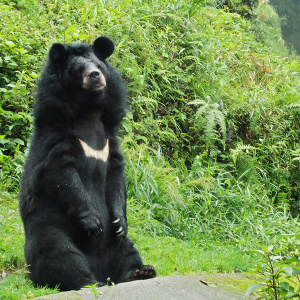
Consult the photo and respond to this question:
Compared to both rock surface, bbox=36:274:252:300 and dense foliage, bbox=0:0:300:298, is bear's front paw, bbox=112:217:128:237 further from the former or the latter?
dense foliage, bbox=0:0:300:298

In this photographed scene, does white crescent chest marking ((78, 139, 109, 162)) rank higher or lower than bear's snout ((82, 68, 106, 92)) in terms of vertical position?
lower

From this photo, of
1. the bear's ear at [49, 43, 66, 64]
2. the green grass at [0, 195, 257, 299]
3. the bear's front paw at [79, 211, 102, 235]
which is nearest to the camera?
the bear's front paw at [79, 211, 102, 235]

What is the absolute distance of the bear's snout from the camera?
4.45 m

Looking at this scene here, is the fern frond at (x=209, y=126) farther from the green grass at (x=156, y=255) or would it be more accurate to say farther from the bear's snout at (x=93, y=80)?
the bear's snout at (x=93, y=80)

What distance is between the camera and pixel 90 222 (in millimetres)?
4180

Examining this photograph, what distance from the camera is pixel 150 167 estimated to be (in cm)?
769

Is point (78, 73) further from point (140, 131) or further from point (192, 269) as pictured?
point (140, 131)

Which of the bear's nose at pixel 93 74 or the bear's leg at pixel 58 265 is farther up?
the bear's nose at pixel 93 74

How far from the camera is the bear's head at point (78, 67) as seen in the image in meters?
4.49

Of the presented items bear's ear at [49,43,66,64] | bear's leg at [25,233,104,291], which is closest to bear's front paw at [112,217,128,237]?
bear's leg at [25,233,104,291]

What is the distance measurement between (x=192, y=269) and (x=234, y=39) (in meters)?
8.35

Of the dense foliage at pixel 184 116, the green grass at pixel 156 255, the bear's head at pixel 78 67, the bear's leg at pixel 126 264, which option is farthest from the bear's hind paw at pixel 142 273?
the dense foliage at pixel 184 116

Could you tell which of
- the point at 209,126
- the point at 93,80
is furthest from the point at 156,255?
the point at 209,126

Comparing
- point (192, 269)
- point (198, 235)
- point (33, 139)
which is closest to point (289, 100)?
point (198, 235)
